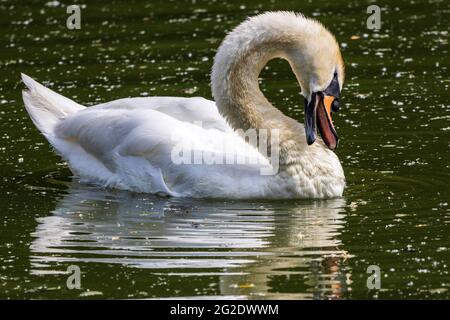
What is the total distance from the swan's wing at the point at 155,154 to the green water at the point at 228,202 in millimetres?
185

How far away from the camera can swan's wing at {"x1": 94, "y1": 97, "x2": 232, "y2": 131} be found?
12984mm

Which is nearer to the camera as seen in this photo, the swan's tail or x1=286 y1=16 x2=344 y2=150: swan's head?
x1=286 y1=16 x2=344 y2=150: swan's head

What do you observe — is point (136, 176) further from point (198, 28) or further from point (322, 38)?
point (198, 28)

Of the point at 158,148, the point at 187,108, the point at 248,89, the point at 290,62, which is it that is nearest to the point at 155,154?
the point at 158,148

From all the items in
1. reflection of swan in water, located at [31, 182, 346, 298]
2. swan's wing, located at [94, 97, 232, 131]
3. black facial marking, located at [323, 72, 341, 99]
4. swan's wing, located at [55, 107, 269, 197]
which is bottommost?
reflection of swan in water, located at [31, 182, 346, 298]

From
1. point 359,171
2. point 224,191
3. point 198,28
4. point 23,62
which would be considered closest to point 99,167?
point 224,191

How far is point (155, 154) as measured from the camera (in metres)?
12.7

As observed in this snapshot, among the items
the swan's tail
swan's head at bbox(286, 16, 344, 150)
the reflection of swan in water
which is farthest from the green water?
swan's head at bbox(286, 16, 344, 150)

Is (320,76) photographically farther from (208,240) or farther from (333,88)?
(208,240)

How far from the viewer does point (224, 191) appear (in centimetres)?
1229

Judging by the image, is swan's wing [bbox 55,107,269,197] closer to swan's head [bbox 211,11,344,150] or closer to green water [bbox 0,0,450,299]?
green water [bbox 0,0,450,299]

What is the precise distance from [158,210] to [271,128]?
134cm

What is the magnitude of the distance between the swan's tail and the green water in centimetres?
43

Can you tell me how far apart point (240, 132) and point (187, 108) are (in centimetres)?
72
